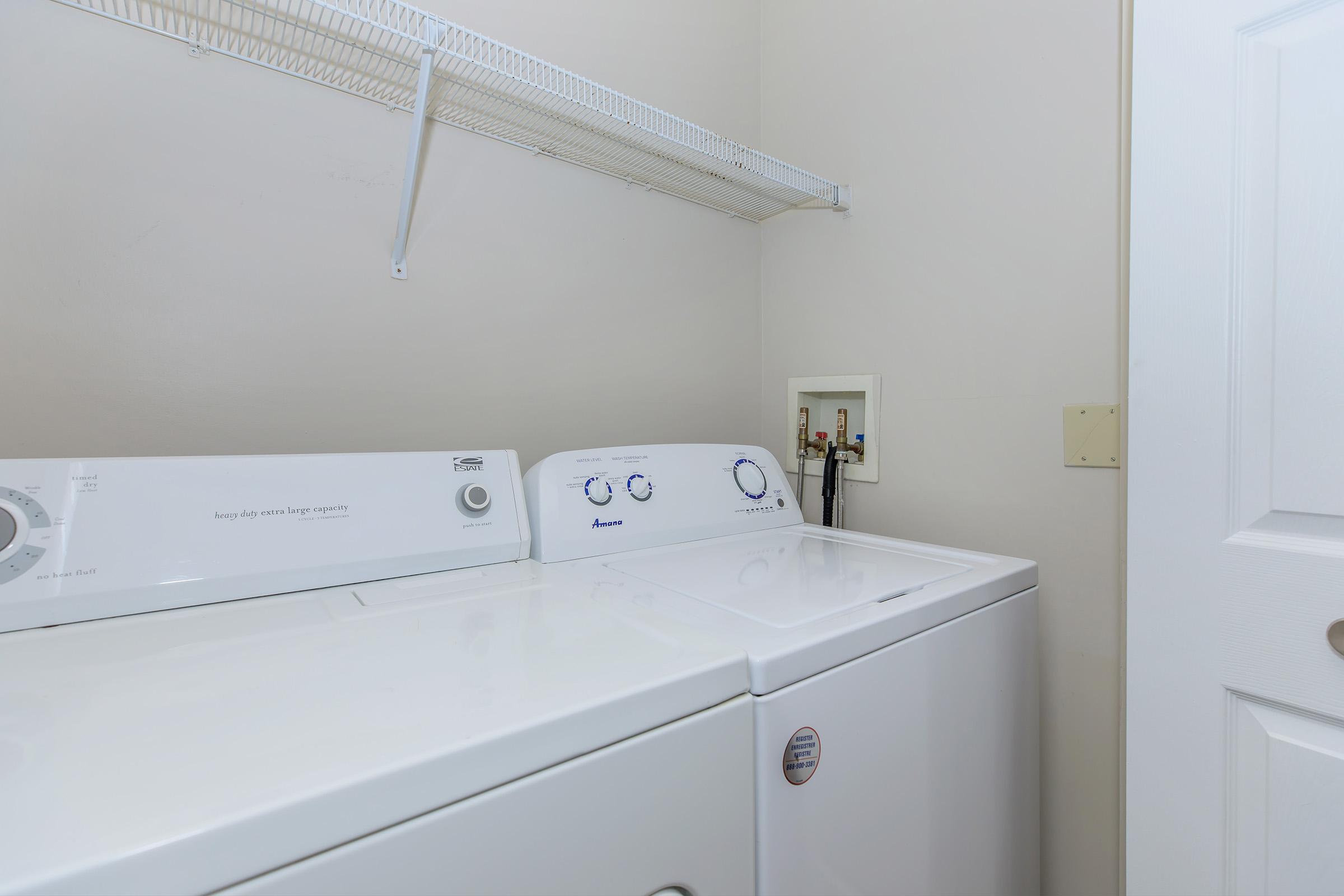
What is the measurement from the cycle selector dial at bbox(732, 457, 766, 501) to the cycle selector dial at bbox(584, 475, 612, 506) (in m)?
0.31

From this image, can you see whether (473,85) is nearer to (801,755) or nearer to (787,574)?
(787,574)

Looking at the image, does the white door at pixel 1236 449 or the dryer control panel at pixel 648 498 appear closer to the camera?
the white door at pixel 1236 449

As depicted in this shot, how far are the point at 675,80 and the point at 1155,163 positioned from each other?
1149 mm

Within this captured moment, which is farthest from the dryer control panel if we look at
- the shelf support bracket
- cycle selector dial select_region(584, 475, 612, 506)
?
the shelf support bracket

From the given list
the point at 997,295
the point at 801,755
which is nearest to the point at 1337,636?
the point at 801,755

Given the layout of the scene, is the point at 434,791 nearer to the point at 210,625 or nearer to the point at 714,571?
the point at 210,625

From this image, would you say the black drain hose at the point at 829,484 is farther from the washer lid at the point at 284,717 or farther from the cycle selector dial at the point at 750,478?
the washer lid at the point at 284,717

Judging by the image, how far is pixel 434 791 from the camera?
1.36 ft

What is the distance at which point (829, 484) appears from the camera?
1460 millimetres

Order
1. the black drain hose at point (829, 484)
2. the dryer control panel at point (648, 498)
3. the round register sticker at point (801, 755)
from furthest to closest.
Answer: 1. the black drain hose at point (829, 484)
2. the dryer control panel at point (648, 498)
3. the round register sticker at point (801, 755)

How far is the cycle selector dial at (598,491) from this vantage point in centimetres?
104

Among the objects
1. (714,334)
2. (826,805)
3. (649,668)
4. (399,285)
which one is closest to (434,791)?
(649,668)

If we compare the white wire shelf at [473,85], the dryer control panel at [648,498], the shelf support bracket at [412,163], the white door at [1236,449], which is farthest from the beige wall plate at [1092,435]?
the shelf support bracket at [412,163]

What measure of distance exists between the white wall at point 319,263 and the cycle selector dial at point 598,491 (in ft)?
1.04
